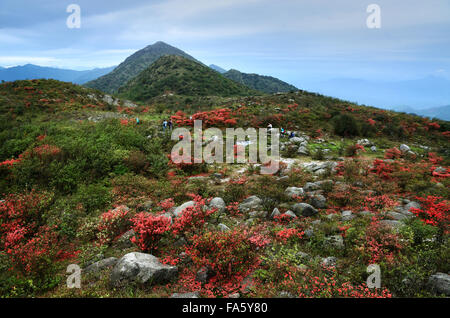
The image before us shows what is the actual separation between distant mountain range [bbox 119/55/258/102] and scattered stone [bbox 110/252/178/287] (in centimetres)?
5151

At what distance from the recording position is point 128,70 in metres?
124

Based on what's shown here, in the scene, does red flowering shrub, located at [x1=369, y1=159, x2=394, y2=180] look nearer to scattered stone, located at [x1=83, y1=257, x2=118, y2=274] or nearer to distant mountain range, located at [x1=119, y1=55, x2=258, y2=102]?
scattered stone, located at [x1=83, y1=257, x2=118, y2=274]

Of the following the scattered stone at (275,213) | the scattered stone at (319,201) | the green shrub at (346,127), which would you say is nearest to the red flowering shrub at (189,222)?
the scattered stone at (275,213)

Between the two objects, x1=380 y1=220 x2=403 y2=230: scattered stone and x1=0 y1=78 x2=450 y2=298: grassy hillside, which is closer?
x1=0 y1=78 x2=450 y2=298: grassy hillside

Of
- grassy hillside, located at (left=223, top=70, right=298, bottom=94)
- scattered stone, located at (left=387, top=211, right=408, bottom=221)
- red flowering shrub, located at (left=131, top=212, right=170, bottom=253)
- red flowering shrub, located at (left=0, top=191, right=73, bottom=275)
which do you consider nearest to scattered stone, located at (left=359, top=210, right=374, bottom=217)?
scattered stone, located at (left=387, top=211, right=408, bottom=221)

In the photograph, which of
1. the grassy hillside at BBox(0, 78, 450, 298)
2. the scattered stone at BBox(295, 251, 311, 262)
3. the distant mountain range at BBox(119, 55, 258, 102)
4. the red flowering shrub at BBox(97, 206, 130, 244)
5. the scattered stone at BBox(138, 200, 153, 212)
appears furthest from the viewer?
the distant mountain range at BBox(119, 55, 258, 102)

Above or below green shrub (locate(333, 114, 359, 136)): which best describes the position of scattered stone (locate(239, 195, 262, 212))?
below

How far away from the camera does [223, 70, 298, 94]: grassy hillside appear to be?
104812mm

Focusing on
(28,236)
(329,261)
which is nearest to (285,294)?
(329,261)

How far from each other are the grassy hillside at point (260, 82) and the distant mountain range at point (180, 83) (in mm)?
41899

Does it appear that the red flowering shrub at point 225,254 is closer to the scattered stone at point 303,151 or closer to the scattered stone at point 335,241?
the scattered stone at point 335,241

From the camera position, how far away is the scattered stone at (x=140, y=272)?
165 inches

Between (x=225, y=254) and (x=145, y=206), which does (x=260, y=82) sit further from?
(x=225, y=254)
